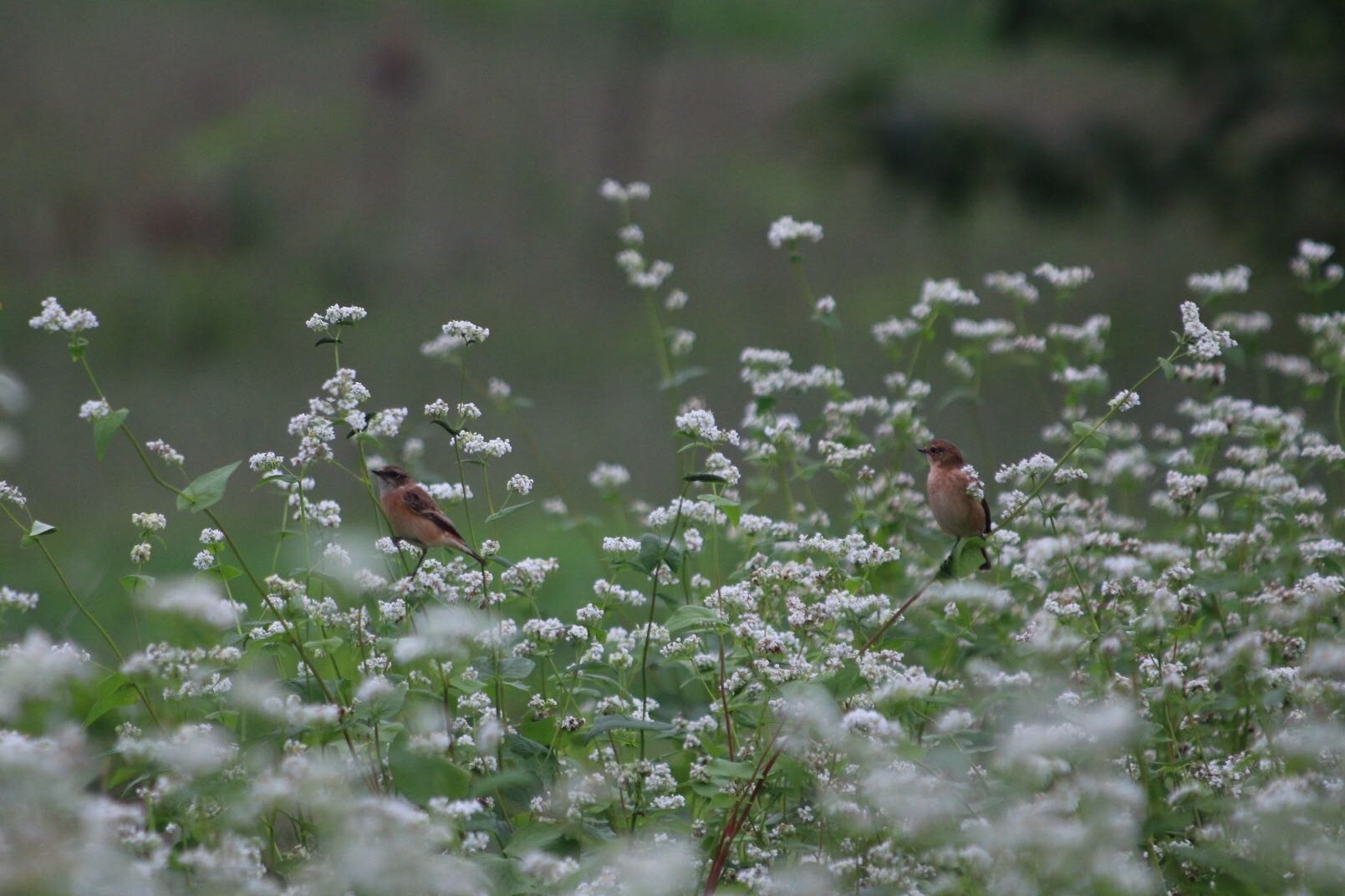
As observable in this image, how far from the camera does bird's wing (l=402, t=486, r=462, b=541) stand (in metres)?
2.57

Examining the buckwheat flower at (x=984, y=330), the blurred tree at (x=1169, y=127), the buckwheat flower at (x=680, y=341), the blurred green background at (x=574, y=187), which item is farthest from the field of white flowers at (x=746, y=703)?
the blurred tree at (x=1169, y=127)

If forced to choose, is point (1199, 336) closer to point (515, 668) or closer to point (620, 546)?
point (620, 546)

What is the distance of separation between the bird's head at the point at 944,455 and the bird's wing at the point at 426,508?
1082 millimetres

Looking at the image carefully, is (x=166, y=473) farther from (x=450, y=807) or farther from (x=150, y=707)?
(x=450, y=807)

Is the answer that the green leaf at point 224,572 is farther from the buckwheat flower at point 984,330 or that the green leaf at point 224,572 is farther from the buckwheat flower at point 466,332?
the buckwheat flower at point 984,330

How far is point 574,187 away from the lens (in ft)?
29.3

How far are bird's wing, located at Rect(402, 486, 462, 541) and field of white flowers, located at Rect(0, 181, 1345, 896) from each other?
0.15 ft

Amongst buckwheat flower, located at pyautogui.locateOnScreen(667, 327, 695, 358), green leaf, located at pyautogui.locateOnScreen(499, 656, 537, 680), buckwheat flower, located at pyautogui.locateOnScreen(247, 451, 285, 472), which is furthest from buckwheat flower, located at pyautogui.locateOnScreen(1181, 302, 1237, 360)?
buckwheat flower, located at pyautogui.locateOnScreen(247, 451, 285, 472)

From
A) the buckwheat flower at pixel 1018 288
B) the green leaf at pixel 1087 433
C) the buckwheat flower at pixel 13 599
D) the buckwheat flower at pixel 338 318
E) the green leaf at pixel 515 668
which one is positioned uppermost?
the buckwheat flower at pixel 1018 288

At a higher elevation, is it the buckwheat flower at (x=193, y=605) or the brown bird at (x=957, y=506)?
the brown bird at (x=957, y=506)

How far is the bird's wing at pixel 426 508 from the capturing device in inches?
101

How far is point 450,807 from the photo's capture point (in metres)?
1.62

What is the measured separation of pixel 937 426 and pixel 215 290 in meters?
4.75

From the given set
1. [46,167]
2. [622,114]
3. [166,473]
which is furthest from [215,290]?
[622,114]
